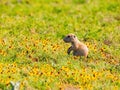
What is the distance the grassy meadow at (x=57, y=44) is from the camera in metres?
13.6

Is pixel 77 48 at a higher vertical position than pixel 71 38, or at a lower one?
lower

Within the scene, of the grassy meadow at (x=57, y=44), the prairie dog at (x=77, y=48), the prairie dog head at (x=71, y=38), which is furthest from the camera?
the prairie dog head at (x=71, y=38)

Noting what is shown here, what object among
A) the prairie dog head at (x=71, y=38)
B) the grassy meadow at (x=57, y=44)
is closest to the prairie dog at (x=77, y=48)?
the prairie dog head at (x=71, y=38)

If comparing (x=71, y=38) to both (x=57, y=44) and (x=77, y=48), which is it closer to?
(x=77, y=48)

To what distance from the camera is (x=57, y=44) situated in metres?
17.5

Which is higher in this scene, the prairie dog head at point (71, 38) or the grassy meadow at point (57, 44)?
the prairie dog head at point (71, 38)

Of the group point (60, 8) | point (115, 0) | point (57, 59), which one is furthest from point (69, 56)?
point (115, 0)

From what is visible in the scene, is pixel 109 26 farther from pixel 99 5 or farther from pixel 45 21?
pixel 99 5

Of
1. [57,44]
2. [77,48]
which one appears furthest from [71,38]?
[57,44]

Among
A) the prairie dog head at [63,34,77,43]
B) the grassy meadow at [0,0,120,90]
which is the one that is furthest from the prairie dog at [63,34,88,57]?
the grassy meadow at [0,0,120,90]

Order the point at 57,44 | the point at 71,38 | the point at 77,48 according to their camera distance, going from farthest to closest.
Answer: the point at 57,44 → the point at 71,38 → the point at 77,48

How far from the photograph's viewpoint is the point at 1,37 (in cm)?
1786

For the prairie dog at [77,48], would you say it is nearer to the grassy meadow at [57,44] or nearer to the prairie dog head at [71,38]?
the prairie dog head at [71,38]

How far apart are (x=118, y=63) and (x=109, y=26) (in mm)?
5309
